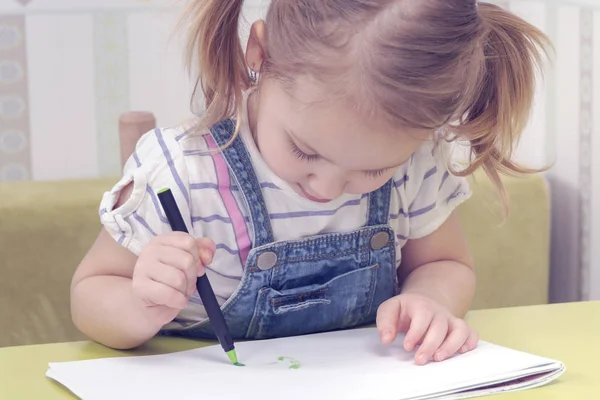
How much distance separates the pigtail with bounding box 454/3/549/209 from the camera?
0.74 metres

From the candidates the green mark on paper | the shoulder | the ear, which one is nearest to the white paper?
Result: the green mark on paper


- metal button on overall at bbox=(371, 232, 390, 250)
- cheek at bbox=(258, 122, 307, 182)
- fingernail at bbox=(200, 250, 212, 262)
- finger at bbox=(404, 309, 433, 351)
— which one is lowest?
finger at bbox=(404, 309, 433, 351)

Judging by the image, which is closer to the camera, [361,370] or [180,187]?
[361,370]

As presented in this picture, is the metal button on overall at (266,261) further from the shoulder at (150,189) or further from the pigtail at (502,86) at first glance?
the pigtail at (502,86)

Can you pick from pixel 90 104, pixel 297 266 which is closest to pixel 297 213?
pixel 297 266

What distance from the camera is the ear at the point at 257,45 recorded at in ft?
2.25

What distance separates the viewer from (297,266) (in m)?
0.73

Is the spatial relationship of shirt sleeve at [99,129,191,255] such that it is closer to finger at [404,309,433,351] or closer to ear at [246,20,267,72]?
ear at [246,20,267,72]

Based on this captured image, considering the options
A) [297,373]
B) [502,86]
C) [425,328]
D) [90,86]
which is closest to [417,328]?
[425,328]

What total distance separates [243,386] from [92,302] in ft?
0.64

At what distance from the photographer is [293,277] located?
0.73m

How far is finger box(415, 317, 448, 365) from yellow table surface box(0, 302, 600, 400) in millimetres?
56

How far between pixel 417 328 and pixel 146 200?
0.23m

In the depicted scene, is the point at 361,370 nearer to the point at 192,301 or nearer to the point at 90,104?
the point at 192,301
